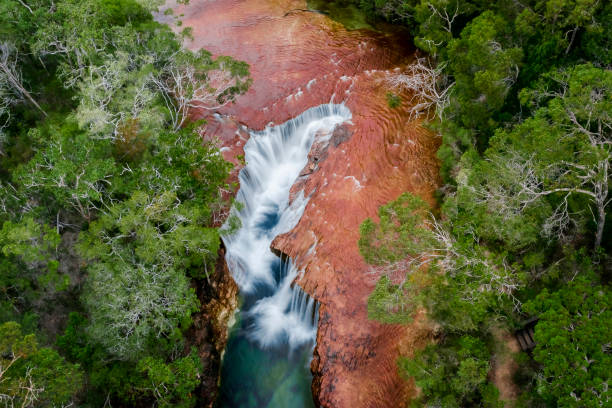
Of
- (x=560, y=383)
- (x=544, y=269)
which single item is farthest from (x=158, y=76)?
(x=560, y=383)

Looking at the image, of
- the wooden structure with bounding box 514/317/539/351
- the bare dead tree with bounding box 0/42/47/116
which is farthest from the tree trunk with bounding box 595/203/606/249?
the bare dead tree with bounding box 0/42/47/116

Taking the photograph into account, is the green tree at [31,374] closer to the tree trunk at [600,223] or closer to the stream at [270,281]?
the stream at [270,281]

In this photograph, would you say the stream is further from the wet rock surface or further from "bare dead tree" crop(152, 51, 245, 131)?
"bare dead tree" crop(152, 51, 245, 131)

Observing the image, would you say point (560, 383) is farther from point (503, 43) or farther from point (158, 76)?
point (158, 76)

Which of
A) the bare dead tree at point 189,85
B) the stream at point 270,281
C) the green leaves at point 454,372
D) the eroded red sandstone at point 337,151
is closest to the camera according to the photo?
the green leaves at point 454,372

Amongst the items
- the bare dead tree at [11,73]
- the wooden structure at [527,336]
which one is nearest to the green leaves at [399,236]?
the wooden structure at [527,336]

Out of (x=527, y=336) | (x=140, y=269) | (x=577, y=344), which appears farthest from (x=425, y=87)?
(x=140, y=269)
